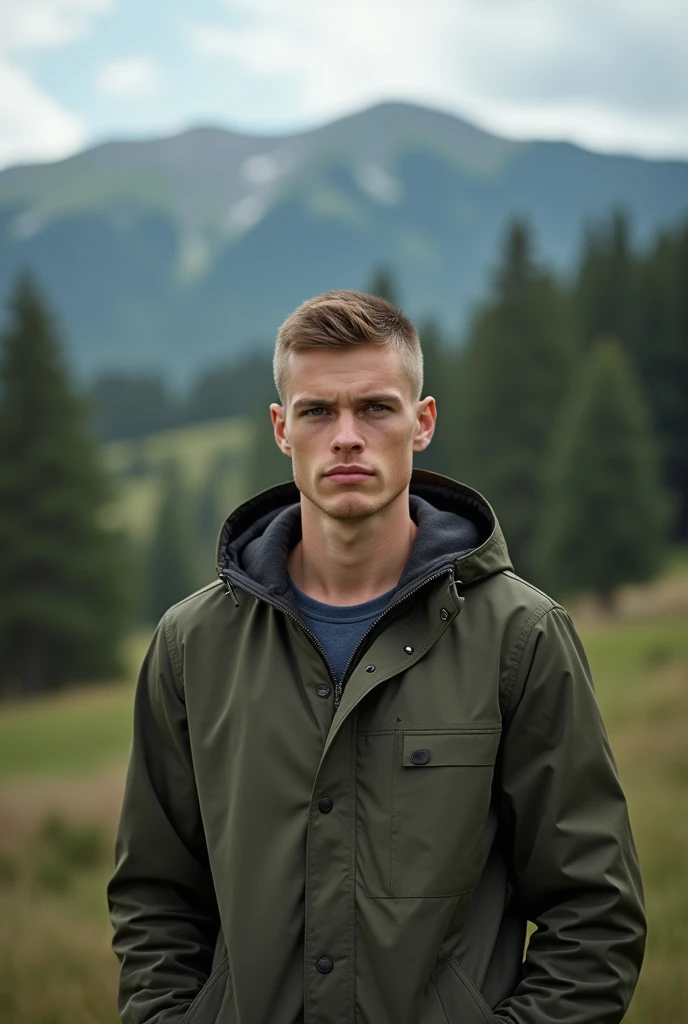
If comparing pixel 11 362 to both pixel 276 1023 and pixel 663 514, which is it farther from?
pixel 276 1023

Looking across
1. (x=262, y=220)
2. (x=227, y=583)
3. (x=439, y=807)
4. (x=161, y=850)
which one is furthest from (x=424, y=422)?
(x=262, y=220)

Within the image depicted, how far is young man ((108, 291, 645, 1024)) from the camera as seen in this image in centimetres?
281

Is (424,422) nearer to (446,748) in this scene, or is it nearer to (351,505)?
(351,505)

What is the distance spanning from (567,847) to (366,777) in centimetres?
61

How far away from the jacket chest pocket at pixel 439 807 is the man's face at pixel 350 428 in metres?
0.75

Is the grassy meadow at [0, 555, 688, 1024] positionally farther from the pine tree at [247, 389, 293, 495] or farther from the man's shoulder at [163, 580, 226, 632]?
the pine tree at [247, 389, 293, 495]

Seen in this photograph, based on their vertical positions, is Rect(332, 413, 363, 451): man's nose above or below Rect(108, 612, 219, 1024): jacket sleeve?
above

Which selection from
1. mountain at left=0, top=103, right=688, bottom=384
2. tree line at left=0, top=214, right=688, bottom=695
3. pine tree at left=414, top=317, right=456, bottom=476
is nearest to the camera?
tree line at left=0, top=214, right=688, bottom=695

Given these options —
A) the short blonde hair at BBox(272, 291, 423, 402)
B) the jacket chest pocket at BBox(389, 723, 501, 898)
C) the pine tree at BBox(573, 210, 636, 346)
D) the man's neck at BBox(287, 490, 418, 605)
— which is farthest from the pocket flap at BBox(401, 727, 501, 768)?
the pine tree at BBox(573, 210, 636, 346)

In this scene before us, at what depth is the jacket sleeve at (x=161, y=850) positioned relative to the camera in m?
3.19

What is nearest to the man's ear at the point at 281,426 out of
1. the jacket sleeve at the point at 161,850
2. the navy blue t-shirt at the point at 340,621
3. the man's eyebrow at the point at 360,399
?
the man's eyebrow at the point at 360,399

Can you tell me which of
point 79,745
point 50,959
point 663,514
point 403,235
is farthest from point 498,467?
point 403,235

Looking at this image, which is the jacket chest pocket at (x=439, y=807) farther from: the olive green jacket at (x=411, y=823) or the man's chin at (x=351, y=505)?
the man's chin at (x=351, y=505)

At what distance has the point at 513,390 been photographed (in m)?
35.5
